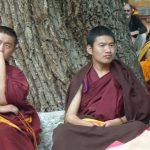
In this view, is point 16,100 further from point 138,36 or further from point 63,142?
point 138,36

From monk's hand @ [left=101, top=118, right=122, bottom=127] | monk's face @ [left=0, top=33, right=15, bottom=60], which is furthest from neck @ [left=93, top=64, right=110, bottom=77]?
monk's face @ [left=0, top=33, right=15, bottom=60]

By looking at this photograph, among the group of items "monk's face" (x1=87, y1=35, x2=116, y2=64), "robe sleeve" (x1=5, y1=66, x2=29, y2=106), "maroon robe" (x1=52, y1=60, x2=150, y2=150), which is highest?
"monk's face" (x1=87, y1=35, x2=116, y2=64)

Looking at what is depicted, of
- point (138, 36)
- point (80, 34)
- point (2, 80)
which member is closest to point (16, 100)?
point (2, 80)

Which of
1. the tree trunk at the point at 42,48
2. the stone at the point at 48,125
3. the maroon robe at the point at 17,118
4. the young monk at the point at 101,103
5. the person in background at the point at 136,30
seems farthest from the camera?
the person in background at the point at 136,30

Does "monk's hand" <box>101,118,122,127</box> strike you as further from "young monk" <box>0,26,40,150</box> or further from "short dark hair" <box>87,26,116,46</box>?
"short dark hair" <box>87,26,116,46</box>

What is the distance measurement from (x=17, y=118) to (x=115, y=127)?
76 cm

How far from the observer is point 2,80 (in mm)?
3994

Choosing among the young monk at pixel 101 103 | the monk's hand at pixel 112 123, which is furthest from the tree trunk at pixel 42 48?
the monk's hand at pixel 112 123

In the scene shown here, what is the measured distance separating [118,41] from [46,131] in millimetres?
1246

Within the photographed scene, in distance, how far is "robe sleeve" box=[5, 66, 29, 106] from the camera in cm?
402

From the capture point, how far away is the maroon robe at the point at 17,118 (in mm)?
3789

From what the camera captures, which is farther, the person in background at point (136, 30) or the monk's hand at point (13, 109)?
the person in background at point (136, 30)

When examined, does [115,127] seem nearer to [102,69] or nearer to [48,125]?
[102,69]

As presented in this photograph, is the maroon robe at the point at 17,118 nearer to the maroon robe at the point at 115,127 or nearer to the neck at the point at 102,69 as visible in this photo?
the maroon robe at the point at 115,127
